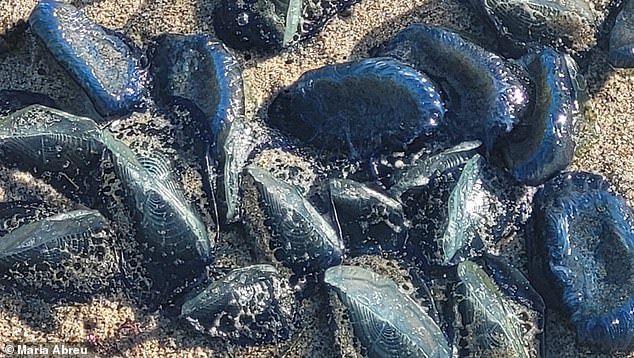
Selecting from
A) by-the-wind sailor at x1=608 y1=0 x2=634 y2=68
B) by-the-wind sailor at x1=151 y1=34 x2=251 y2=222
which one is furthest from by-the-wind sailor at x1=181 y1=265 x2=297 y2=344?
by-the-wind sailor at x1=608 y1=0 x2=634 y2=68

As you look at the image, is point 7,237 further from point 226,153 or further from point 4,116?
point 226,153

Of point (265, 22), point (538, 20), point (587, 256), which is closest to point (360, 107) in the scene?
point (265, 22)

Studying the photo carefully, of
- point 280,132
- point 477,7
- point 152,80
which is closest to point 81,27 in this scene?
point 152,80

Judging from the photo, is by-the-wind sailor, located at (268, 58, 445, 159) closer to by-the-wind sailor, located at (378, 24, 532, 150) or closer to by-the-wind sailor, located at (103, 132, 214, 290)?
by-the-wind sailor, located at (378, 24, 532, 150)

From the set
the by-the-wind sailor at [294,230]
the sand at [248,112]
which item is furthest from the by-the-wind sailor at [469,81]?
the by-the-wind sailor at [294,230]

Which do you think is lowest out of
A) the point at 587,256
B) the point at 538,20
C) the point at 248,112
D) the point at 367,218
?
the point at 587,256

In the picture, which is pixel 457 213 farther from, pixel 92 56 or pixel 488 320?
pixel 92 56

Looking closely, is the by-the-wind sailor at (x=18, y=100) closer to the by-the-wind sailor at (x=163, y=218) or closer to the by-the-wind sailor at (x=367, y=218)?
the by-the-wind sailor at (x=163, y=218)
